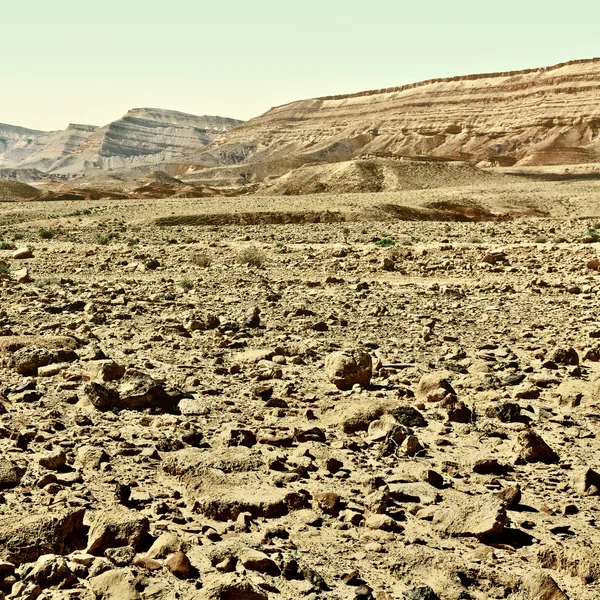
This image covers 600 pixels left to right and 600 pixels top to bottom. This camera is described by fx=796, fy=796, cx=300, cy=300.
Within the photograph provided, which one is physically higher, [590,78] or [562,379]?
[590,78]

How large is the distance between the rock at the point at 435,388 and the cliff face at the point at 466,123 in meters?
79.2

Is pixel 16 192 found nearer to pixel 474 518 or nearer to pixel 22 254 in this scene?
pixel 22 254

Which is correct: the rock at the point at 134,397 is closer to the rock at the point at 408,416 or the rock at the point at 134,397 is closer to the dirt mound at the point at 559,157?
the rock at the point at 408,416

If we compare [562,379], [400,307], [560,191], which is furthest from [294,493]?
[560,191]

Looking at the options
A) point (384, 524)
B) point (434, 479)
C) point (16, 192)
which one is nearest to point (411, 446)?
point (434, 479)

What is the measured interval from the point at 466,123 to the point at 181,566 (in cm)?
10611

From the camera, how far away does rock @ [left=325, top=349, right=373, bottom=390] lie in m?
6.43

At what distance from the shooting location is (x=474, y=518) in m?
4.00

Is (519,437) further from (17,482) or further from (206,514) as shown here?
(17,482)

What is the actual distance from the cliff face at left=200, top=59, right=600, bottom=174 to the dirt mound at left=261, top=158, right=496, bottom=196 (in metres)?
30.5

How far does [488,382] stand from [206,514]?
3.15 m

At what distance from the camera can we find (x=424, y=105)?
4473 inches

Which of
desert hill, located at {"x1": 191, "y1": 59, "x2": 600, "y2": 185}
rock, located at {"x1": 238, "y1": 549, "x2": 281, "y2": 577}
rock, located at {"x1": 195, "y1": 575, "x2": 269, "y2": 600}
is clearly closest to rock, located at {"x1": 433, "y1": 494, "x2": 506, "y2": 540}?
rock, located at {"x1": 238, "y1": 549, "x2": 281, "y2": 577}

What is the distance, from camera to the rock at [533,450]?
4859 mm
